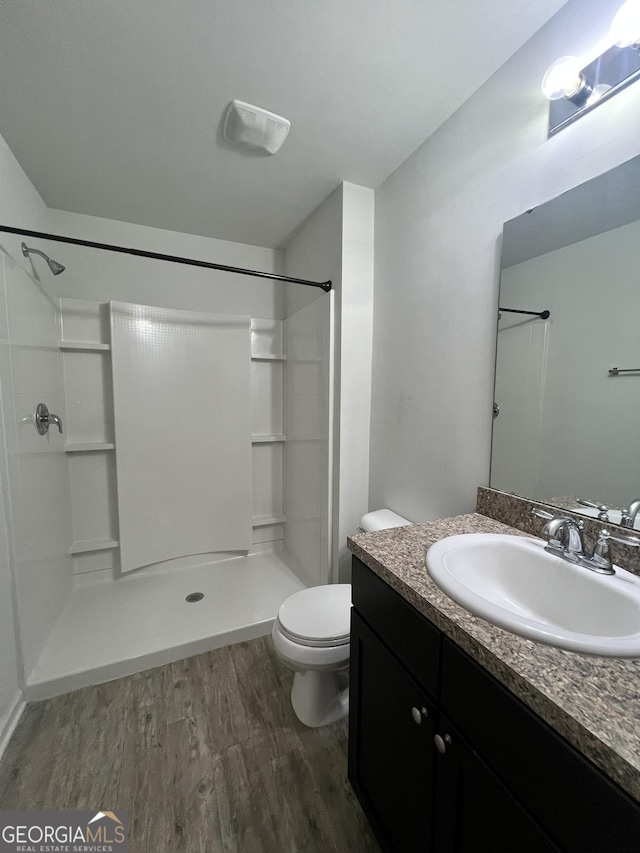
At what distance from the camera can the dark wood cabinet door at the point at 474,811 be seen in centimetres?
51

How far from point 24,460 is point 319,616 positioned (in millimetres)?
1506

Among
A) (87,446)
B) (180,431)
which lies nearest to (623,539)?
(180,431)

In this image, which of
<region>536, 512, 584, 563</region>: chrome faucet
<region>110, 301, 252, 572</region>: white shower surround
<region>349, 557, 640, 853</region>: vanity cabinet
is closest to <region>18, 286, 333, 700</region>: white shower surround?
<region>110, 301, 252, 572</region>: white shower surround

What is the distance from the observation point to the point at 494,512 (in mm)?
1158

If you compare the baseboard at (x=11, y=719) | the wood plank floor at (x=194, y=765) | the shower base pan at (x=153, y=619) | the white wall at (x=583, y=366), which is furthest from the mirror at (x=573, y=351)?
the baseboard at (x=11, y=719)

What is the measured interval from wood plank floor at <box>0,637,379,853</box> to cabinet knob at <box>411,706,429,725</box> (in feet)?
2.17

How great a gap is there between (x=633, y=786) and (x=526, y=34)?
1779 mm

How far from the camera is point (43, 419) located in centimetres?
170

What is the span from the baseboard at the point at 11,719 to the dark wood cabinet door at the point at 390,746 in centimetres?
131

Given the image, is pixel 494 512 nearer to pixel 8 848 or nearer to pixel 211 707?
pixel 211 707

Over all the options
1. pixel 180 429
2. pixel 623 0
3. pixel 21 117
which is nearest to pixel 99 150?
pixel 21 117

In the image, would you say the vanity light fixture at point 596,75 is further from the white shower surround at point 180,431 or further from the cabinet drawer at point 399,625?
the white shower surround at point 180,431

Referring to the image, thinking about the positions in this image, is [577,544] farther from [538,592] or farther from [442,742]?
[442,742]

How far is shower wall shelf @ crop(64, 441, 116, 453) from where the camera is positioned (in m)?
2.08
